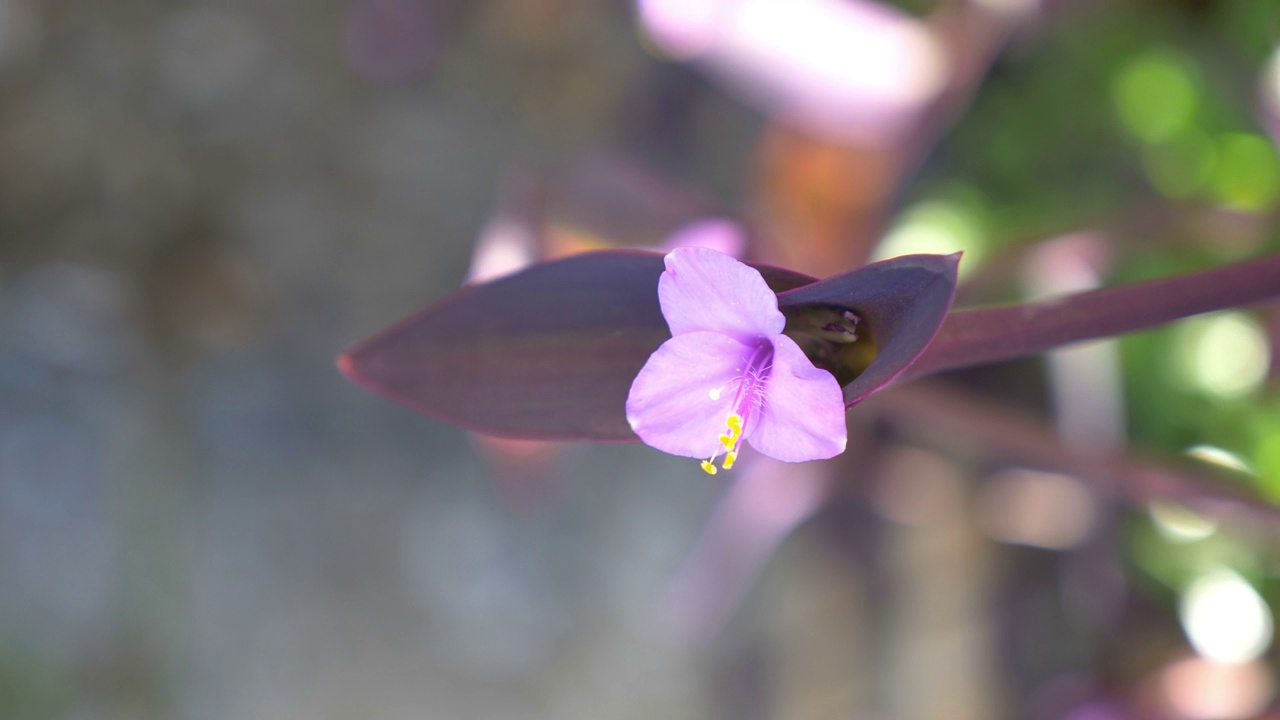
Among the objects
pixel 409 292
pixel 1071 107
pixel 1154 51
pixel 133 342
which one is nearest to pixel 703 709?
pixel 409 292

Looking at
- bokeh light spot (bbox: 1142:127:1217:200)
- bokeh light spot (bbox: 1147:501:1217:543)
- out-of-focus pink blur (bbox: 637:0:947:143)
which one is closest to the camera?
out-of-focus pink blur (bbox: 637:0:947:143)

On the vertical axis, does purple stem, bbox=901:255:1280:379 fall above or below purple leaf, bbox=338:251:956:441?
below

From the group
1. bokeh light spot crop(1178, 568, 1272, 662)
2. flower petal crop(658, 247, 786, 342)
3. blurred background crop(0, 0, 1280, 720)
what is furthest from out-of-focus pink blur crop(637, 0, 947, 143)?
bokeh light spot crop(1178, 568, 1272, 662)

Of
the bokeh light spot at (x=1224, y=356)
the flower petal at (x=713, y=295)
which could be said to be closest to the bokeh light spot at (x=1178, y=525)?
the bokeh light spot at (x=1224, y=356)

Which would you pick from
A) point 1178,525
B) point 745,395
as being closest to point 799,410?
point 745,395

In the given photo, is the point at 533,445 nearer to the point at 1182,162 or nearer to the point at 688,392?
the point at 688,392

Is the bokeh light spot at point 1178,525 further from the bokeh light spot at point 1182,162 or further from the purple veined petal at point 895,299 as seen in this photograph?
the purple veined petal at point 895,299

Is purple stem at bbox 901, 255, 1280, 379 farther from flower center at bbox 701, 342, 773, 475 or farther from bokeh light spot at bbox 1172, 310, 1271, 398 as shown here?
bokeh light spot at bbox 1172, 310, 1271, 398

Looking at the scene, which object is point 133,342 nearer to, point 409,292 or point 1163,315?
point 409,292

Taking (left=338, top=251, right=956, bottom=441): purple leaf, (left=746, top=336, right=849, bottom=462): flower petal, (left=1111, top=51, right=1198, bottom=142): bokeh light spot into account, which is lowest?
(left=746, top=336, right=849, bottom=462): flower petal
